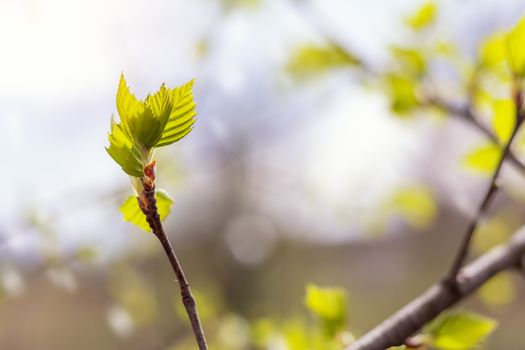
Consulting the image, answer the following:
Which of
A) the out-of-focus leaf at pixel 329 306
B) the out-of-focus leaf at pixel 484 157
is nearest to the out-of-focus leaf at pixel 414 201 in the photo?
the out-of-focus leaf at pixel 484 157

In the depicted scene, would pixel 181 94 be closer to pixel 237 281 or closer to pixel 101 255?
pixel 101 255

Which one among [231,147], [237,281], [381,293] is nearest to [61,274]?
[231,147]

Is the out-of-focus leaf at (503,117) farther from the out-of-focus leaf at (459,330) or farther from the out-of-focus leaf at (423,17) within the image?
the out-of-focus leaf at (423,17)

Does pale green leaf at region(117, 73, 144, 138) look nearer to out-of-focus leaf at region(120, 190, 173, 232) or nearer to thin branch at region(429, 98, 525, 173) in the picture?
out-of-focus leaf at region(120, 190, 173, 232)

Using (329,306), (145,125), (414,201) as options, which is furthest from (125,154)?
(414,201)

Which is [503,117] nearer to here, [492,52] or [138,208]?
[492,52]
